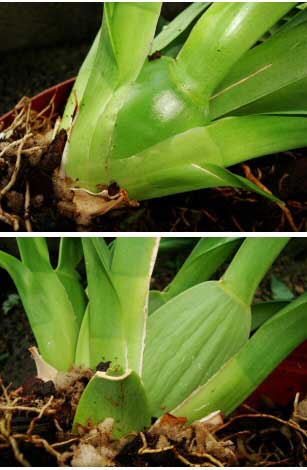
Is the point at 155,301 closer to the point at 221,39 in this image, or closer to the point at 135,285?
the point at 135,285

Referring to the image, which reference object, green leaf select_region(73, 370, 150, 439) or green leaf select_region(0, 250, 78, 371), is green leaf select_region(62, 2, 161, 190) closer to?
green leaf select_region(0, 250, 78, 371)

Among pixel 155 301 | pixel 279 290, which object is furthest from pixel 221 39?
pixel 279 290

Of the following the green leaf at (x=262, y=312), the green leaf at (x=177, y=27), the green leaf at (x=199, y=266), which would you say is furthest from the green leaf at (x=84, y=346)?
the green leaf at (x=177, y=27)

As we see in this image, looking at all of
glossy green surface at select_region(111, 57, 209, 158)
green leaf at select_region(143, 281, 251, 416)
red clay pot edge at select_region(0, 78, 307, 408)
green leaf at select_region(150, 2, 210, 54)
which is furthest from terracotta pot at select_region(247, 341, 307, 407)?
green leaf at select_region(150, 2, 210, 54)

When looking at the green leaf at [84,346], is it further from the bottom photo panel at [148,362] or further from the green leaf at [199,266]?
the green leaf at [199,266]

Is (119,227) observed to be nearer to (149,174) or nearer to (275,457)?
(149,174)

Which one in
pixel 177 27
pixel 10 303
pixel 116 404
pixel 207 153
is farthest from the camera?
pixel 10 303
